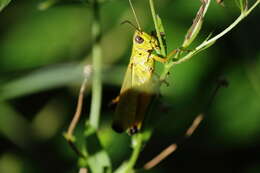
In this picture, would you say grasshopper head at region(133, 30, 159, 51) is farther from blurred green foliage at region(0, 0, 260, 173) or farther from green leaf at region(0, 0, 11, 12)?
blurred green foliage at region(0, 0, 260, 173)

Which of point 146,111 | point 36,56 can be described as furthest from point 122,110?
point 36,56

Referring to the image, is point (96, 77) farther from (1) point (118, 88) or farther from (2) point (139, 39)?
(1) point (118, 88)

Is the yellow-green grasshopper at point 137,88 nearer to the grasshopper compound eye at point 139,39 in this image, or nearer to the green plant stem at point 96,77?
the grasshopper compound eye at point 139,39

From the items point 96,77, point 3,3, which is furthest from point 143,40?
point 3,3

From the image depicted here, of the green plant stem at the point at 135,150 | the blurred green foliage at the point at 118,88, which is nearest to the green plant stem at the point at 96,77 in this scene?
the green plant stem at the point at 135,150

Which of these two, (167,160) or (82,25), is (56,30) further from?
(167,160)

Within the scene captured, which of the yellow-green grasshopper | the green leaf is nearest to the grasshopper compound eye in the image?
the yellow-green grasshopper
